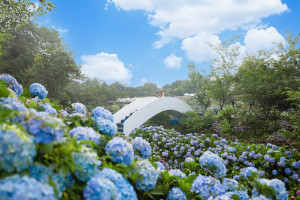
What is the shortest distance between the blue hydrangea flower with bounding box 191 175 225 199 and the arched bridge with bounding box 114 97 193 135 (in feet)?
18.9

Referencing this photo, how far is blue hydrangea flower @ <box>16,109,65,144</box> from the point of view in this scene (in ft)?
2.62

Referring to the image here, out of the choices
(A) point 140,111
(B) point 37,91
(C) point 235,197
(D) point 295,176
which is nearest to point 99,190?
(C) point 235,197

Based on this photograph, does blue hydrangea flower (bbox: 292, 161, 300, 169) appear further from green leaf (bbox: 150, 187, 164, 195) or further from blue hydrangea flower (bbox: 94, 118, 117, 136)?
blue hydrangea flower (bbox: 94, 118, 117, 136)

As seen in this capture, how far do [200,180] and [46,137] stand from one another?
3.71 ft

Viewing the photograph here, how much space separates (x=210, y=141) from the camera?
18.1 ft

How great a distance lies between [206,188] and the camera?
1.41 metres

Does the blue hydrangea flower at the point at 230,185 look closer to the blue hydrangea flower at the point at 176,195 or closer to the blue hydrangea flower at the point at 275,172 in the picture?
the blue hydrangea flower at the point at 176,195

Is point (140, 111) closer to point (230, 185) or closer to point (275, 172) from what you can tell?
point (275, 172)

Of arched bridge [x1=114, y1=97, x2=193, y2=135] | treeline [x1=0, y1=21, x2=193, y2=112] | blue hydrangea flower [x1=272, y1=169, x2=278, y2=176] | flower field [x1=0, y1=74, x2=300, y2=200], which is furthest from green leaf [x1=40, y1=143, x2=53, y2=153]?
treeline [x1=0, y1=21, x2=193, y2=112]

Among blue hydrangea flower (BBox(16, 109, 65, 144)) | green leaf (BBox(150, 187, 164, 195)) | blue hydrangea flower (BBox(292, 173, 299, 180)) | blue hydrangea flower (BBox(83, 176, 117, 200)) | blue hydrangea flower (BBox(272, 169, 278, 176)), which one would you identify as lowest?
blue hydrangea flower (BBox(292, 173, 299, 180))

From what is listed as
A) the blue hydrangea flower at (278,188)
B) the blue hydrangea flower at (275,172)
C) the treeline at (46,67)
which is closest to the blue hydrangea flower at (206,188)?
the blue hydrangea flower at (278,188)

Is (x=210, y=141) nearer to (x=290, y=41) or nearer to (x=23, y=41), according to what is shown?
(x=290, y=41)

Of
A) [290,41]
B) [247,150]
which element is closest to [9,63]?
[247,150]

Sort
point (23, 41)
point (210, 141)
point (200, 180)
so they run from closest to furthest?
point (200, 180) → point (210, 141) → point (23, 41)
